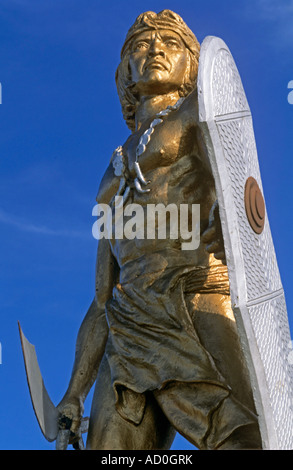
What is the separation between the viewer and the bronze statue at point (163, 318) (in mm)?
5711

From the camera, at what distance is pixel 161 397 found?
5.87 metres

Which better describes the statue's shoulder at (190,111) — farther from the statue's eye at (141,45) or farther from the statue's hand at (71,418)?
the statue's hand at (71,418)

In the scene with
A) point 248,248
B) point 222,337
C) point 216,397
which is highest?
point 248,248

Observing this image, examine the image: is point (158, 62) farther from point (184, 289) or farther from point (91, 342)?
point (91, 342)

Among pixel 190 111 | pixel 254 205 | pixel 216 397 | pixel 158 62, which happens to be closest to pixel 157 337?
pixel 216 397

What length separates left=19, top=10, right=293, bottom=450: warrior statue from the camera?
5469 mm

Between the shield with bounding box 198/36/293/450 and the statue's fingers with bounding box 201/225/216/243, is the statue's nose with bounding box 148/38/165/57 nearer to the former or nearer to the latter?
the shield with bounding box 198/36/293/450

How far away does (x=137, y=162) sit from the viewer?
644cm

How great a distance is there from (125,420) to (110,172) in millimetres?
1739

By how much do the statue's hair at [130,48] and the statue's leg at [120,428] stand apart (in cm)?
205

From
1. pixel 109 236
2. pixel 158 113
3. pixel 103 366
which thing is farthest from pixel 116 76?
pixel 103 366

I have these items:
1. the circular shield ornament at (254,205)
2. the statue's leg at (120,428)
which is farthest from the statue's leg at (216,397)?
the circular shield ornament at (254,205)

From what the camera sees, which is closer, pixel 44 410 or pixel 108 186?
pixel 44 410

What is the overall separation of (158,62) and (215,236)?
167cm
